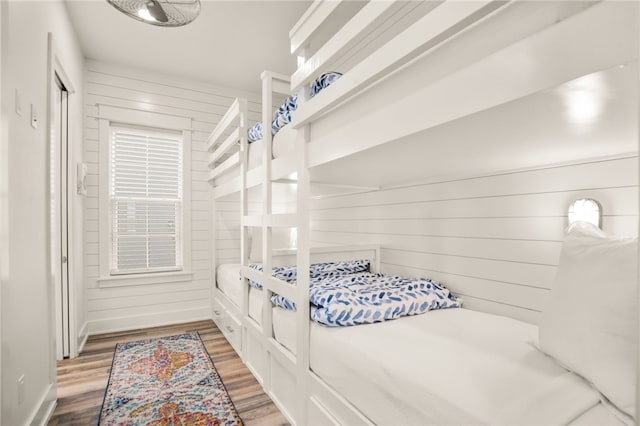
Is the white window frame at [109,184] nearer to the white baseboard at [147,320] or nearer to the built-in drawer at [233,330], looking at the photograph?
the white baseboard at [147,320]

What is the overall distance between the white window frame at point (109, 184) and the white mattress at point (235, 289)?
0.53 metres

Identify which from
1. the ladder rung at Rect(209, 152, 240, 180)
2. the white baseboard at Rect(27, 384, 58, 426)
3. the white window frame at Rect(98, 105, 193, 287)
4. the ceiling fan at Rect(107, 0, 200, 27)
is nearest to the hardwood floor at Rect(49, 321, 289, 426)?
the white baseboard at Rect(27, 384, 58, 426)

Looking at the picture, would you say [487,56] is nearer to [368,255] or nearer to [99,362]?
[368,255]

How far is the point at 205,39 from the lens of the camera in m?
2.95

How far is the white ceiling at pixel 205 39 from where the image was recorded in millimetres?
2557

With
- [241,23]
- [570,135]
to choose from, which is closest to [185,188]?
[241,23]

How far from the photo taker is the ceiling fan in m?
1.80

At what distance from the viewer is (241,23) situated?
8.90ft

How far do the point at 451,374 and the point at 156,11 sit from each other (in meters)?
2.24

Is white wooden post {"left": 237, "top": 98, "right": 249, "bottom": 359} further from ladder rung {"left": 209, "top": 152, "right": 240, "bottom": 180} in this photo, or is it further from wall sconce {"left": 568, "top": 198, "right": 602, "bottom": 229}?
wall sconce {"left": 568, "top": 198, "right": 602, "bottom": 229}

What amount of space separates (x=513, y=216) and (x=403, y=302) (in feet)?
2.34

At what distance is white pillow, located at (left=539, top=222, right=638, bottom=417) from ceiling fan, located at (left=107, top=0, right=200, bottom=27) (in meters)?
2.07

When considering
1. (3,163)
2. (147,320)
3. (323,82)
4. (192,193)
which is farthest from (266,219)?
(147,320)

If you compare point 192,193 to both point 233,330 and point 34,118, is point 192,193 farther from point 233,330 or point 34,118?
point 34,118
